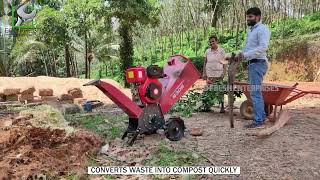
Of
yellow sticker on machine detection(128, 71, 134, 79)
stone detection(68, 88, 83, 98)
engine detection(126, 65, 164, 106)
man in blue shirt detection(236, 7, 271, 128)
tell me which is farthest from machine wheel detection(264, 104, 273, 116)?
stone detection(68, 88, 83, 98)

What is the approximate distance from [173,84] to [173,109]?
221 cm

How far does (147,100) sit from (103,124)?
5.67ft

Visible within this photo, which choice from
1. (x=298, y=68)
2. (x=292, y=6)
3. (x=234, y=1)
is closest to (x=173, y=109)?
(x=298, y=68)

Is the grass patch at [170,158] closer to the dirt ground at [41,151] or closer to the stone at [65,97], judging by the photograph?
the dirt ground at [41,151]

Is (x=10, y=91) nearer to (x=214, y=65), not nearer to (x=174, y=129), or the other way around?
(x=214, y=65)

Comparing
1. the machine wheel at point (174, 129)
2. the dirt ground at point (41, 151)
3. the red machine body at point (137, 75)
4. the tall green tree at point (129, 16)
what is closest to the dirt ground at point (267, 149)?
the machine wheel at point (174, 129)

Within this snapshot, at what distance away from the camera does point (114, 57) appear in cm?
2509

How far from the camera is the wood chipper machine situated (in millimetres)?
Answer: 5258

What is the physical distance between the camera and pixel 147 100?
5.36 meters

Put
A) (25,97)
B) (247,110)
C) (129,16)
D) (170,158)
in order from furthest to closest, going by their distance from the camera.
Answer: (129,16) → (25,97) → (247,110) → (170,158)

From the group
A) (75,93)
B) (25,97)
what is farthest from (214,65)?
(25,97)

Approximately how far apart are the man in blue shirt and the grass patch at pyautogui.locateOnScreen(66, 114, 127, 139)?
2.01 m

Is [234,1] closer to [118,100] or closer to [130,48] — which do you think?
[130,48]

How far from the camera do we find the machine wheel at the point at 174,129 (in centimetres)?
551
